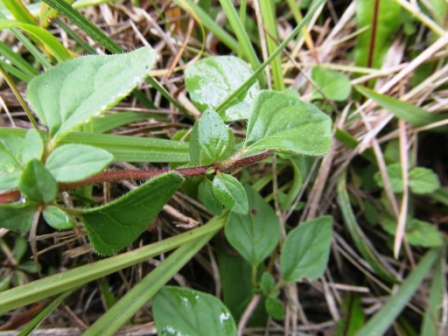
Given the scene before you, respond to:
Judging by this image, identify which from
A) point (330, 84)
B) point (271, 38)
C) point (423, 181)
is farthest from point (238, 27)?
point (423, 181)

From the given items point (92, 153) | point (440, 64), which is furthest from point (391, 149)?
point (92, 153)

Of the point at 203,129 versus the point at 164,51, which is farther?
the point at 164,51

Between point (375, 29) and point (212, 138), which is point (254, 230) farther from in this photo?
point (375, 29)

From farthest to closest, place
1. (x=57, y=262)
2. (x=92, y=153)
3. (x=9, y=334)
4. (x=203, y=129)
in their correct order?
1. (x=57, y=262)
2. (x=9, y=334)
3. (x=203, y=129)
4. (x=92, y=153)

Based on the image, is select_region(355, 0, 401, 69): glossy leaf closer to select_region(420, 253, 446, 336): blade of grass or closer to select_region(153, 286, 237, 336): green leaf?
select_region(420, 253, 446, 336): blade of grass

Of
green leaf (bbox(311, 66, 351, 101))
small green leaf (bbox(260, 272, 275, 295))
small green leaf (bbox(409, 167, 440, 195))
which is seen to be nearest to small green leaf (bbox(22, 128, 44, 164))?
small green leaf (bbox(260, 272, 275, 295))

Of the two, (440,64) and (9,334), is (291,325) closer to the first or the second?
(9,334)

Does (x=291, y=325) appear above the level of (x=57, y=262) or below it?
below
